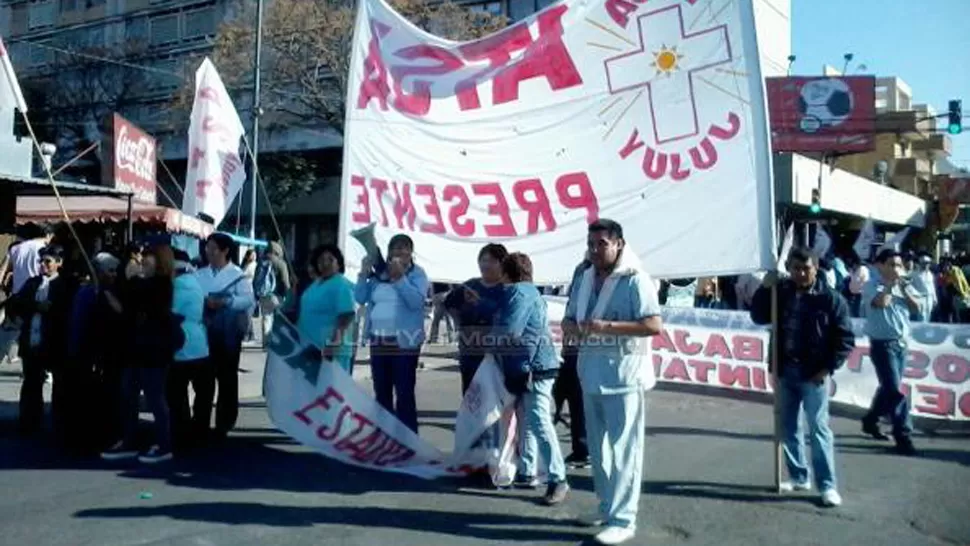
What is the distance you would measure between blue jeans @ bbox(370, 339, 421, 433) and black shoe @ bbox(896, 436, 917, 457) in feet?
13.2

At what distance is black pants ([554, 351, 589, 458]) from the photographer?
7.18m

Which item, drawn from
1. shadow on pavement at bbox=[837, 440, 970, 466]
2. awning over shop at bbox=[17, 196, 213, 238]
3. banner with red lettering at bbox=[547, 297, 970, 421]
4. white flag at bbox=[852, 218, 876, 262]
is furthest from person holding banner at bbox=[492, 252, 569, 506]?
white flag at bbox=[852, 218, 876, 262]

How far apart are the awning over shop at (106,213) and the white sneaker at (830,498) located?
39.1 ft

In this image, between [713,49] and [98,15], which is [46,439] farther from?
[98,15]

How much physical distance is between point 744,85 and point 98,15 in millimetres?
46248

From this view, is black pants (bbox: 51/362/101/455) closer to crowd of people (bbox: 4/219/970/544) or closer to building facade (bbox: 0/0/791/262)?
crowd of people (bbox: 4/219/970/544)

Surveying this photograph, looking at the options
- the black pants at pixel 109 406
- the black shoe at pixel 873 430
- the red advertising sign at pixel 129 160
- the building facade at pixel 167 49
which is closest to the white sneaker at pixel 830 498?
the black shoe at pixel 873 430

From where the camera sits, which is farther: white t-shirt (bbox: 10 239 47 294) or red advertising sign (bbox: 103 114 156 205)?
red advertising sign (bbox: 103 114 156 205)

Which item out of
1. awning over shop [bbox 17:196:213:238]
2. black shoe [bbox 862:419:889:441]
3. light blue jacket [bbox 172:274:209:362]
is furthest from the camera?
awning over shop [bbox 17:196:213:238]

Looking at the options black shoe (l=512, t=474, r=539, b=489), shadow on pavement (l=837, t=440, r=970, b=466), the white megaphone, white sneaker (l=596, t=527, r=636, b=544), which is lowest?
white sneaker (l=596, t=527, r=636, b=544)

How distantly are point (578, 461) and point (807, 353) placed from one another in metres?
1.92

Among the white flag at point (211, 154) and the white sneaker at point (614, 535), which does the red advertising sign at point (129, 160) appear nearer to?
the white flag at point (211, 154)

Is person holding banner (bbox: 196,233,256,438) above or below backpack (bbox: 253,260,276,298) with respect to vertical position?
below

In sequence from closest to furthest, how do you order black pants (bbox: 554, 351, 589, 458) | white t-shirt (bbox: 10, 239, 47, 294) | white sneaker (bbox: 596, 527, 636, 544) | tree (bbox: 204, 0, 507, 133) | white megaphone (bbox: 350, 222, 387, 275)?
1. white sneaker (bbox: 596, 527, 636, 544)
2. white megaphone (bbox: 350, 222, 387, 275)
3. black pants (bbox: 554, 351, 589, 458)
4. white t-shirt (bbox: 10, 239, 47, 294)
5. tree (bbox: 204, 0, 507, 133)
